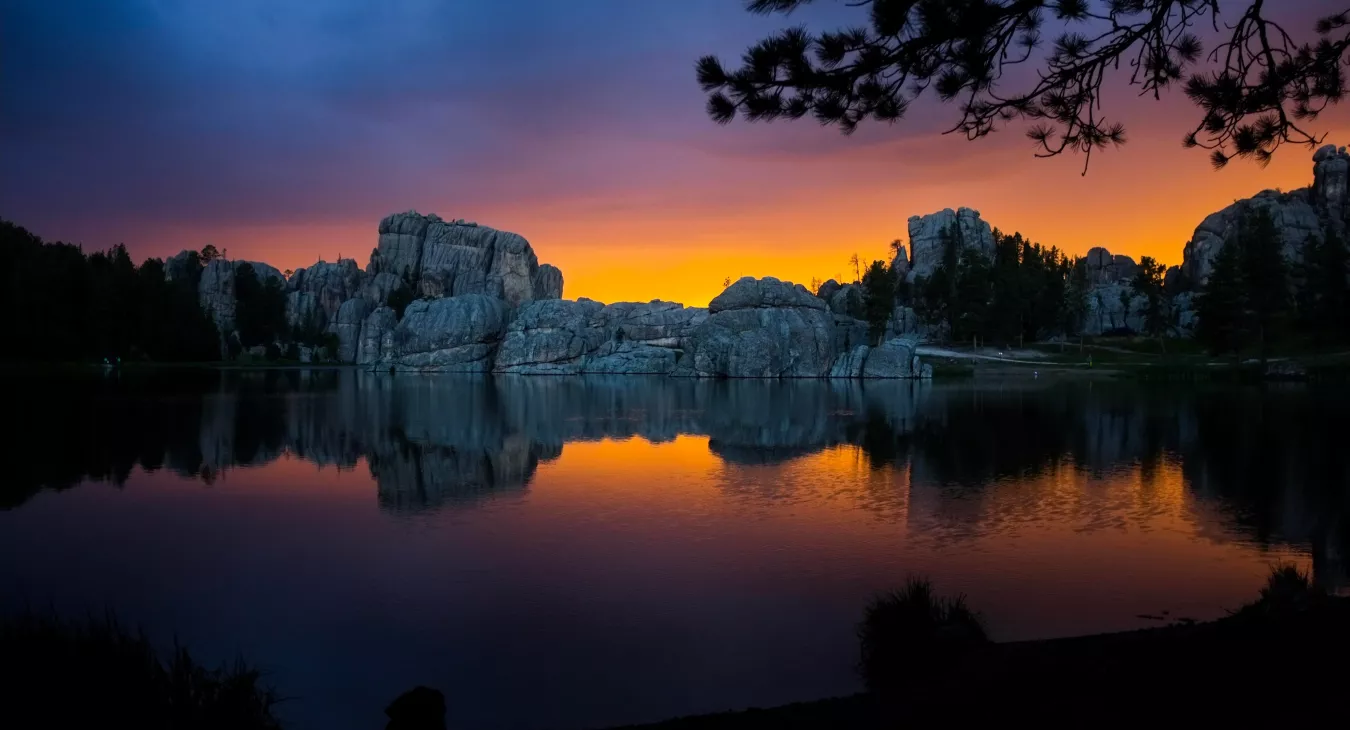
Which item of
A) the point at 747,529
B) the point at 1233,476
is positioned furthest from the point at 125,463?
the point at 1233,476

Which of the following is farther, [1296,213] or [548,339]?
[1296,213]

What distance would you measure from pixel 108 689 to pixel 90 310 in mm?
120097

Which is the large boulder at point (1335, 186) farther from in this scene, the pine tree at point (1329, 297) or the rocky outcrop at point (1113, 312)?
the pine tree at point (1329, 297)

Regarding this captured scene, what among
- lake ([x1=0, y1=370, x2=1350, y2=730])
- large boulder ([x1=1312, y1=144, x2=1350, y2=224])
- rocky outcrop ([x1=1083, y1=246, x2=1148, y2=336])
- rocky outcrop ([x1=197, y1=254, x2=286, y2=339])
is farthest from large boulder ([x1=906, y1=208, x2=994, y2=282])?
lake ([x1=0, y1=370, x2=1350, y2=730])

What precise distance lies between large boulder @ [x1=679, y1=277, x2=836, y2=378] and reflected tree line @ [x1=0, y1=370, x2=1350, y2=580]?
1832 inches

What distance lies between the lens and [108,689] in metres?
8.81

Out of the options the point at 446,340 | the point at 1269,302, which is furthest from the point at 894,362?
the point at 446,340

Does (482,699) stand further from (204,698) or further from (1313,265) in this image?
(1313,265)

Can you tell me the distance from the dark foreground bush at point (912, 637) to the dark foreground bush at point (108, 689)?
23.5ft

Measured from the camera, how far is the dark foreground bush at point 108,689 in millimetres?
8422

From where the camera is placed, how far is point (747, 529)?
803 inches

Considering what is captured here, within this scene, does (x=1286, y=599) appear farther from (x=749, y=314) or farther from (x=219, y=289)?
(x=219, y=289)

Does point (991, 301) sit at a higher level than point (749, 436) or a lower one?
higher

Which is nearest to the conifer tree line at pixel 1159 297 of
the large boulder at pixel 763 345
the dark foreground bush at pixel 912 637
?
the large boulder at pixel 763 345
